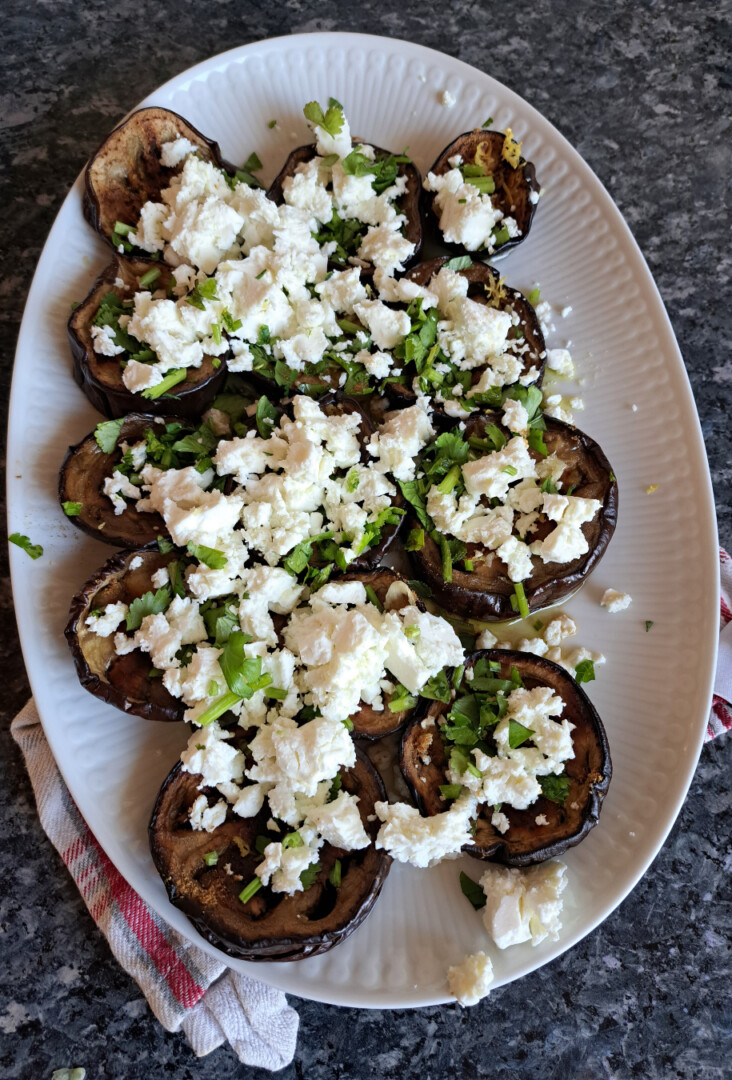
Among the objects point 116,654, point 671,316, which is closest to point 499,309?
point 671,316

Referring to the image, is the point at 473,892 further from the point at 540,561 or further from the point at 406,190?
the point at 406,190

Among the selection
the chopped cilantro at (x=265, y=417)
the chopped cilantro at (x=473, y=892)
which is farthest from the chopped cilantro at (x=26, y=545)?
the chopped cilantro at (x=473, y=892)

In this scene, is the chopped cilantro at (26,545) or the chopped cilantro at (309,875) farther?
the chopped cilantro at (26,545)

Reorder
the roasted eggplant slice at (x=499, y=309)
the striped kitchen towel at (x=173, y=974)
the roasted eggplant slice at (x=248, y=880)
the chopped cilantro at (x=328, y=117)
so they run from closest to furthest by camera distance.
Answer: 1. the roasted eggplant slice at (x=248, y=880)
2. the striped kitchen towel at (x=173, y=974)
3. the roasted eggplant slice at (x=499, y=309)
4. the chopped cilantro at (x=328, y=117)

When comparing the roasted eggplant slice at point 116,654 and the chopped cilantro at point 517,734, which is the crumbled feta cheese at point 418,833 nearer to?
the chopped cilantro at point 517,734

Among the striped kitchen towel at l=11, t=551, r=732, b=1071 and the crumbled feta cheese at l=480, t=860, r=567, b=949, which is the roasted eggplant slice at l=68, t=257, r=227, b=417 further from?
the crumbled feta cheese at l=480, t=860, r=567, b=949

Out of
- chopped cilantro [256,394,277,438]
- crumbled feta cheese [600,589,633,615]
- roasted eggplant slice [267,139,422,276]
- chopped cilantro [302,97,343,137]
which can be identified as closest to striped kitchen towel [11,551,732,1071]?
chopped cilantro [256,394,277,438]

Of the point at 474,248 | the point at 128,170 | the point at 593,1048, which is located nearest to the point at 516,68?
the point at 474,248
